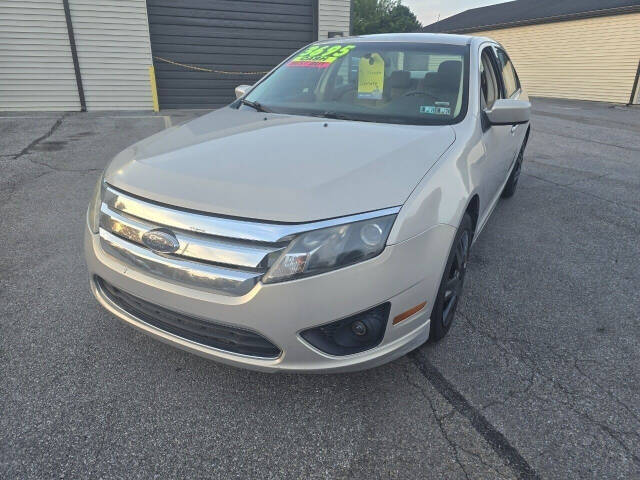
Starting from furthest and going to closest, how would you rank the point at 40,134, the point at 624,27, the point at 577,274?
the point at 624,27
the point at 40,134
the point at 577,274

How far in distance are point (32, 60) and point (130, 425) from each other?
11.1 m

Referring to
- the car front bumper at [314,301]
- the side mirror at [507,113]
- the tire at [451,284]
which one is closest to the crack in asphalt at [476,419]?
the tire at [451,284]

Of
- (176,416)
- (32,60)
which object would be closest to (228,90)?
(32,60)

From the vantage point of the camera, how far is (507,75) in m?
4.23

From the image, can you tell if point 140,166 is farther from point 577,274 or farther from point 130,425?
point 577,274

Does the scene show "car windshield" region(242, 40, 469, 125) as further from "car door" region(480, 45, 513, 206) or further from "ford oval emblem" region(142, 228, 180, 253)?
"ford oval emblem" region(142, 228, 180, 253)

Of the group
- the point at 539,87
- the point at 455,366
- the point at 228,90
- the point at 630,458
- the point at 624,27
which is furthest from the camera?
the point at 539,87

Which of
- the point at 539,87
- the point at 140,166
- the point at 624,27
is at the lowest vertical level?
the point at 539,87

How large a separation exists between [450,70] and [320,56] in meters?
1.09

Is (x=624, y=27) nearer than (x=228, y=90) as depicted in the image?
No

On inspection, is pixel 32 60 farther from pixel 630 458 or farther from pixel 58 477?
pixel 630 458

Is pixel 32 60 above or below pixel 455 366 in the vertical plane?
above

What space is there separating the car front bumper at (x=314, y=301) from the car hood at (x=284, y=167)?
0.80 feet

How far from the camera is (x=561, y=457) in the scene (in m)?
1.76
